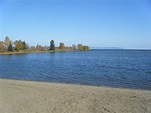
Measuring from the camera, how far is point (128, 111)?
9.69 m

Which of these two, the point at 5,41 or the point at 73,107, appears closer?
the point at 73,107

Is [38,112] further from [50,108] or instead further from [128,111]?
[128,111]

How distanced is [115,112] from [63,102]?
2.87 m

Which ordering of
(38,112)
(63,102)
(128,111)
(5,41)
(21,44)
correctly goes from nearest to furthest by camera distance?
(38,112) < (128,111) < (63,102) < (5,41) < (21,44)

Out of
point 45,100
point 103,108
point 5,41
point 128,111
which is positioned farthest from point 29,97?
point 5,41

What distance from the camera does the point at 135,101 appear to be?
11773mm

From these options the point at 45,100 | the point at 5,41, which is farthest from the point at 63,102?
the point at 5,41

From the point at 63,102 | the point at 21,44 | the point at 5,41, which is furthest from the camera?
the point at 21,44

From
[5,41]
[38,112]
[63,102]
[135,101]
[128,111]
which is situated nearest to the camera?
[38,112]

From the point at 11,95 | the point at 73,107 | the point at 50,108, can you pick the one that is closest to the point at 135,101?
the point at 73,107

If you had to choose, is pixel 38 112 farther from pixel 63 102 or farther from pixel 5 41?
pixel 5 41

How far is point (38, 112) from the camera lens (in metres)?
9.01

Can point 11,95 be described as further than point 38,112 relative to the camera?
Yes

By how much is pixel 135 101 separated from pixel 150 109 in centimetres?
177
